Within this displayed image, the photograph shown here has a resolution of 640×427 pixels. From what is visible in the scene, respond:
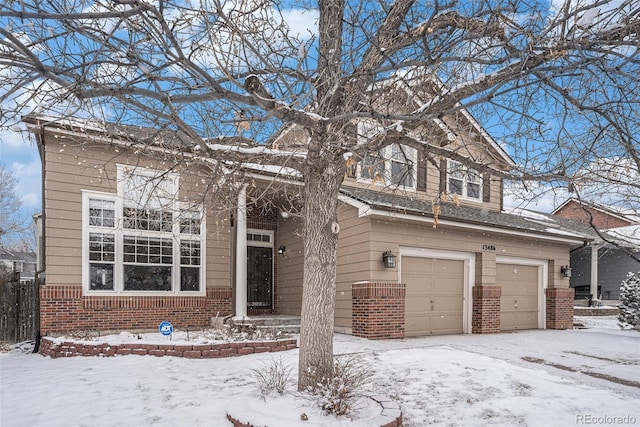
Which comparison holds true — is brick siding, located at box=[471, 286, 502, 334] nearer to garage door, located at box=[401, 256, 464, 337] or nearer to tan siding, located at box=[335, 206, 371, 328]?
garage door, located at box=[401, 256, 464, 337]

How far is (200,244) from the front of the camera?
967 centimetres

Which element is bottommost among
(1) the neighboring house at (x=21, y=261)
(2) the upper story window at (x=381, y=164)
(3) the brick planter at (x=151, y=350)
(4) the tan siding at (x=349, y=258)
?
(1) the neighboring house at (x=21, y=261)

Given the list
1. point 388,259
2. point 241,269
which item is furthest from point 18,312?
point 388,259

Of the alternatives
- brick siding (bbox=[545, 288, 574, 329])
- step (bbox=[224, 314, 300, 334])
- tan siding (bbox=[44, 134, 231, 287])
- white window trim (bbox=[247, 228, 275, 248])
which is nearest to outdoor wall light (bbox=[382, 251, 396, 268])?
step (bbox=[224, 314, 300, 334])

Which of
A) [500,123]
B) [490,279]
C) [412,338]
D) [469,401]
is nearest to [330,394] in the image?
[469,401]

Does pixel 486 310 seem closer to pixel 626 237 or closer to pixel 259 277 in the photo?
pixel 626 237

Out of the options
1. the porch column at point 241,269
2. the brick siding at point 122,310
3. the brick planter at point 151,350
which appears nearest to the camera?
the brick planter at point 151,350

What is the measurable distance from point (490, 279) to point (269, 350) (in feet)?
21.0

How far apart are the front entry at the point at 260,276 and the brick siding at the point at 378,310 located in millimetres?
3902

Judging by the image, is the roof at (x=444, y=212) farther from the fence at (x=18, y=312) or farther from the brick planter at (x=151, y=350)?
the fence at (x=18, y=312)

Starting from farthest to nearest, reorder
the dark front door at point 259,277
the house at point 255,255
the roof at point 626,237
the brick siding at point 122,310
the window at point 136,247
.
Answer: the dark front door at point 259,277
the window at point 136,247
the house at point 255,255
the brick siding at point 122,310
the roof at point 626,237

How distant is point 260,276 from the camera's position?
12445 mm

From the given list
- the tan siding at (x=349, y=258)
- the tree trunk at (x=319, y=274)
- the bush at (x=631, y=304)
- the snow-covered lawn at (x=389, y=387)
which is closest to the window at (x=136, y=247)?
the snow-covered lawn at (x=389, y=387)

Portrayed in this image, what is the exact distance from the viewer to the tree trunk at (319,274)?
4.40 metres
